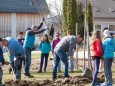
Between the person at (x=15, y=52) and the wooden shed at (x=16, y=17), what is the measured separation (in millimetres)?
45254

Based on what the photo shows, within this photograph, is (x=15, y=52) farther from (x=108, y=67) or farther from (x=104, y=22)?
(x=104, y=22)

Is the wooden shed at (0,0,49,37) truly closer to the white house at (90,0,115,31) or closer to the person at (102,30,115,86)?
the white house at (90,0,115,31)

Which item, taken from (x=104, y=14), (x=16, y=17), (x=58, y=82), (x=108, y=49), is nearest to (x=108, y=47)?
(x=108, y=49)

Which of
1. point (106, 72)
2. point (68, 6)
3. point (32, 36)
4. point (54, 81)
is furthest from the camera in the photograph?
point (68, 6)

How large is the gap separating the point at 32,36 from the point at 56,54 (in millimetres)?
2043

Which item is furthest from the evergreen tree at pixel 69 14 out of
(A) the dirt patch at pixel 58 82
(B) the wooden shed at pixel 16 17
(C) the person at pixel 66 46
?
(B) the wooden shed at pixel 16 17

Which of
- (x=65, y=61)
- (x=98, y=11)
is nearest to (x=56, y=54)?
(x=65, y=61)

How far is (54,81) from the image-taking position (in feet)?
46.2

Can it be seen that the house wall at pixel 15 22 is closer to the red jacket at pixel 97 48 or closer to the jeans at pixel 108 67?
the red jacket at pixel 97 48

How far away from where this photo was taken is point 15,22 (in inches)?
2355

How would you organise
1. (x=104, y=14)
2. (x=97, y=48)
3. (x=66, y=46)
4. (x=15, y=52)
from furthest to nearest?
(x=104, y=14) < (x=66, y=46) < (x=15, y=52) < (x=97, y=48)

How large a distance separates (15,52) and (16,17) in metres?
47.6

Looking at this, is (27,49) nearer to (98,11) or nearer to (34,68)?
(34,68)

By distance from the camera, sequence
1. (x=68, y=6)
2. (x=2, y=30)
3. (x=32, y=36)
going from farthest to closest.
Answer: (x=2, y=30)
(x=68, y=6)
(x=32, y=36)
